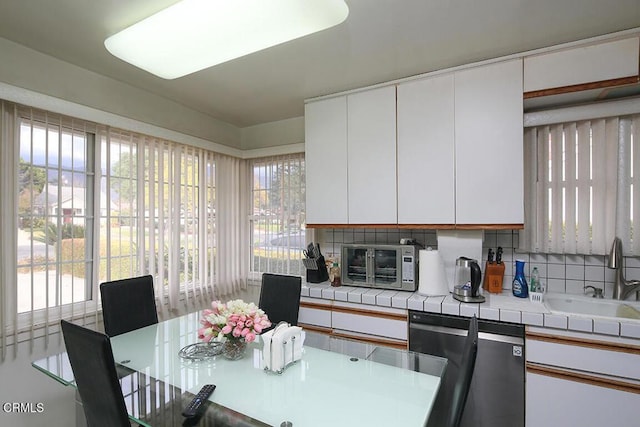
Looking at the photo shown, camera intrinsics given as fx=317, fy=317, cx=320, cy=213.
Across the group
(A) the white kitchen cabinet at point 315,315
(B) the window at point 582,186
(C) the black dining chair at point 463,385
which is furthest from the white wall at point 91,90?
(B) the window at point 582,186

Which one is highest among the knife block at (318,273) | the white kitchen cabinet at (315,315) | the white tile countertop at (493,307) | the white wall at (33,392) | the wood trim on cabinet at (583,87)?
the wood trim on cabinet at (583,87)

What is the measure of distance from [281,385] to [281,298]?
1.00 metres

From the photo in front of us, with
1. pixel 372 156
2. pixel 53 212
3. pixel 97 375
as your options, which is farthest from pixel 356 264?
pixel 53 212

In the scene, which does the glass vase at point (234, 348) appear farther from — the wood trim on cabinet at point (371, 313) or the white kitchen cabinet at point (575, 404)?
the white kitchen cabinet at point (575, 404)

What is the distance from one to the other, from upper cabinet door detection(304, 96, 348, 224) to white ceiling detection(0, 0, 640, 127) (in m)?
0.19

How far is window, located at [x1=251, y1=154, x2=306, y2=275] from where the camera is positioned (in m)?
3.23

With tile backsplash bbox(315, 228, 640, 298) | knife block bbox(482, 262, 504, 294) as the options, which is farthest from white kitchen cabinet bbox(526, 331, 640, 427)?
tile backsplash bbox(315, 228, 640, 298)

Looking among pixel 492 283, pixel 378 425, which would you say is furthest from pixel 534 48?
pixel 378 425

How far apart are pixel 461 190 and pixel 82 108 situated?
262 cm

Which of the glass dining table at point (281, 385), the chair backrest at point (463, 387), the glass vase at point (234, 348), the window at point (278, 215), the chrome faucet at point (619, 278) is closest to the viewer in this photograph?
the chair backrest at point (463, 387)

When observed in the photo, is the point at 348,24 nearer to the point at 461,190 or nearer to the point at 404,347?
the point at 461,190

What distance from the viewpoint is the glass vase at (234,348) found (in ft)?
5.00

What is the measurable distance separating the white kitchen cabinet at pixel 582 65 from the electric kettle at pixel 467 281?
118 cm

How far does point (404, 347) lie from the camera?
217 centimetres
